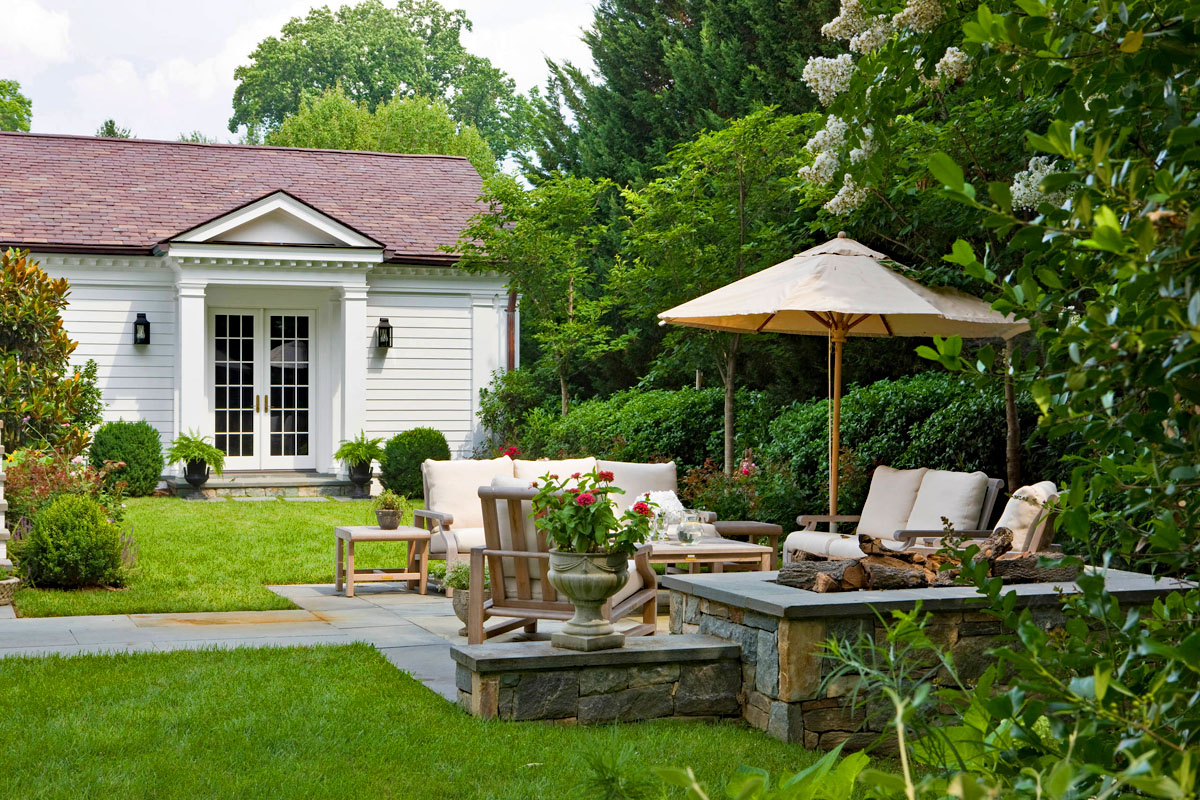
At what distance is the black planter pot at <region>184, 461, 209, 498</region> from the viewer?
50.1ft

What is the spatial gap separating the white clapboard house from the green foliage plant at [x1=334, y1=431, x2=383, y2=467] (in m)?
0.56

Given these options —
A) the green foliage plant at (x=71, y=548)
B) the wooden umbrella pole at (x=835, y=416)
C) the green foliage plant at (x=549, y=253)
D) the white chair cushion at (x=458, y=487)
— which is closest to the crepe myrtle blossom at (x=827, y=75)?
the wooden umbrella pole at (x=835, y=416)

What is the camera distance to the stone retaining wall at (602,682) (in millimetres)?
4887

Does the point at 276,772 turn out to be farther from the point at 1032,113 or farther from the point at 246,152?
the point at 246,152

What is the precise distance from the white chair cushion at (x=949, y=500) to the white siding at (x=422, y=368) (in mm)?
10125

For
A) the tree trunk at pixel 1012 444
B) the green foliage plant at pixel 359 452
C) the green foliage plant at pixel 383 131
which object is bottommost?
the green foliage plant at pixel 359 452

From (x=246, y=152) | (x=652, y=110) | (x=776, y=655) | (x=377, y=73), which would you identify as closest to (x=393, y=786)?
(x=776, y=655)

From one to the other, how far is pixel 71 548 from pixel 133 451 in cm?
690

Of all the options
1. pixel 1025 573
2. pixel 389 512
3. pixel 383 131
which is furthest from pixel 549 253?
pixel 383 131

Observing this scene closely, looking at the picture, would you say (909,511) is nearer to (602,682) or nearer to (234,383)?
(602,682)

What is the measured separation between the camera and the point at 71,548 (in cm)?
833

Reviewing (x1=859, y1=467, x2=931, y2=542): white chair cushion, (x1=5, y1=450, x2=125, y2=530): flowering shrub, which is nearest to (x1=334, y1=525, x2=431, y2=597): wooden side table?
(x1=5, y1=450, x2=125, y2=530): flowering shrub

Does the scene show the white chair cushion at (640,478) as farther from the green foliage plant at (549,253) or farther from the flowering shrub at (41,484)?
the green foliage plant at (549,253)

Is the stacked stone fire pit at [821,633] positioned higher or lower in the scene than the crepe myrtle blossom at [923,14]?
lower
